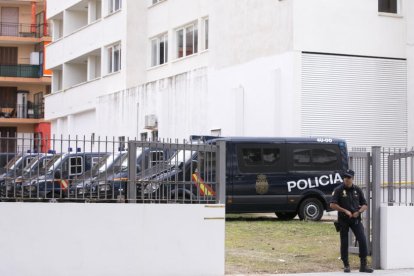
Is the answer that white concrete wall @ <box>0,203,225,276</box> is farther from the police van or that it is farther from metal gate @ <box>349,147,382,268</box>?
the police van

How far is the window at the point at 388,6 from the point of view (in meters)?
33.6

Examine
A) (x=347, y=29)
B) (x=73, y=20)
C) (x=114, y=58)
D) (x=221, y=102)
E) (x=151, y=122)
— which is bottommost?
(x=151, y=122)

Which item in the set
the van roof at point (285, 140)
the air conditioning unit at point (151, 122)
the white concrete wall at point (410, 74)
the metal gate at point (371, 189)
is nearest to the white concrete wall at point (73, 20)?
the air conditioning unit at point (151, 122)

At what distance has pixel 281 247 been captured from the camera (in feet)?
65.0

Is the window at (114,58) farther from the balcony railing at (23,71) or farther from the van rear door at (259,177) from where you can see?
the van rear door at (259,177)

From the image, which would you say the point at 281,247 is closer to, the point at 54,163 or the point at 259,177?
the point at 259,177

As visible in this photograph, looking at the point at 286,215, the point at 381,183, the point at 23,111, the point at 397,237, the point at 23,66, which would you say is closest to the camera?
the point at 397,237

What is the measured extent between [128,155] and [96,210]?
3.59 ft

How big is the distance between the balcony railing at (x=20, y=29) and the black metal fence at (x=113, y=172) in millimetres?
55405

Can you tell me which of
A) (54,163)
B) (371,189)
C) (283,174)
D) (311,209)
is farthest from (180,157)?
(311,209)

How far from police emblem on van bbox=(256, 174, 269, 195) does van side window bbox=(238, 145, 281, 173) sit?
0.17 metres

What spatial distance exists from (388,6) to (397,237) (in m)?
18.3

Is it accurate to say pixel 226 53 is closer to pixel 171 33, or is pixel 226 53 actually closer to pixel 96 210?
pixel 171 33

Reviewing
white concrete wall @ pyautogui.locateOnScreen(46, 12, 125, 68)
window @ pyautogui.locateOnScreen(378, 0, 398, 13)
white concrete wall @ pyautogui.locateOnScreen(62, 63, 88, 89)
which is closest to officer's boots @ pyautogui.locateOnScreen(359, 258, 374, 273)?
window @ pyautogui.locateOnScreen(378, 0, 398, 13)
